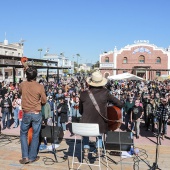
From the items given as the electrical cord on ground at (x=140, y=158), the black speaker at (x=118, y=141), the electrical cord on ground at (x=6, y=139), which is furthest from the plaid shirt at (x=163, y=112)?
the electrical cord on ground at (x=6, y=139)

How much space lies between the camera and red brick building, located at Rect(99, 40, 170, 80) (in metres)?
51.0

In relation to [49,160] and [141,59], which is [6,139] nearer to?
[49,160]

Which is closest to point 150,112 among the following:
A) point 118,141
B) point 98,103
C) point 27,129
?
point 118,141

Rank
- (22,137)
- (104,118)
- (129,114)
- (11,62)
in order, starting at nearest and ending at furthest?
1. (104,118)
2. (22,137)
3. (129,114)
4. (11,62)

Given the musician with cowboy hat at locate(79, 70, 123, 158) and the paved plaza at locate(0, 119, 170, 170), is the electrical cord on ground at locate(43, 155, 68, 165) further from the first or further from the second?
the musician with cowboy hat at locate(79, 70, 123, 158)

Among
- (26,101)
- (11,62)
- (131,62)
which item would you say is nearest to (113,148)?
(26,101)

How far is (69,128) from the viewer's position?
10117mm

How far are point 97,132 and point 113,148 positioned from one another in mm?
1223

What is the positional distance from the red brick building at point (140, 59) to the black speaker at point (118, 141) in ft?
153

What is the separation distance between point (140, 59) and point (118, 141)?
4919 centimetres

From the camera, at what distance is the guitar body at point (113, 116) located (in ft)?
13.6

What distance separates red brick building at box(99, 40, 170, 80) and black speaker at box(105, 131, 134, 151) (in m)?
46.8

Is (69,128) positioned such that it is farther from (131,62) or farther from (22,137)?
(131,62)

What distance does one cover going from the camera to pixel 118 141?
468 cm
